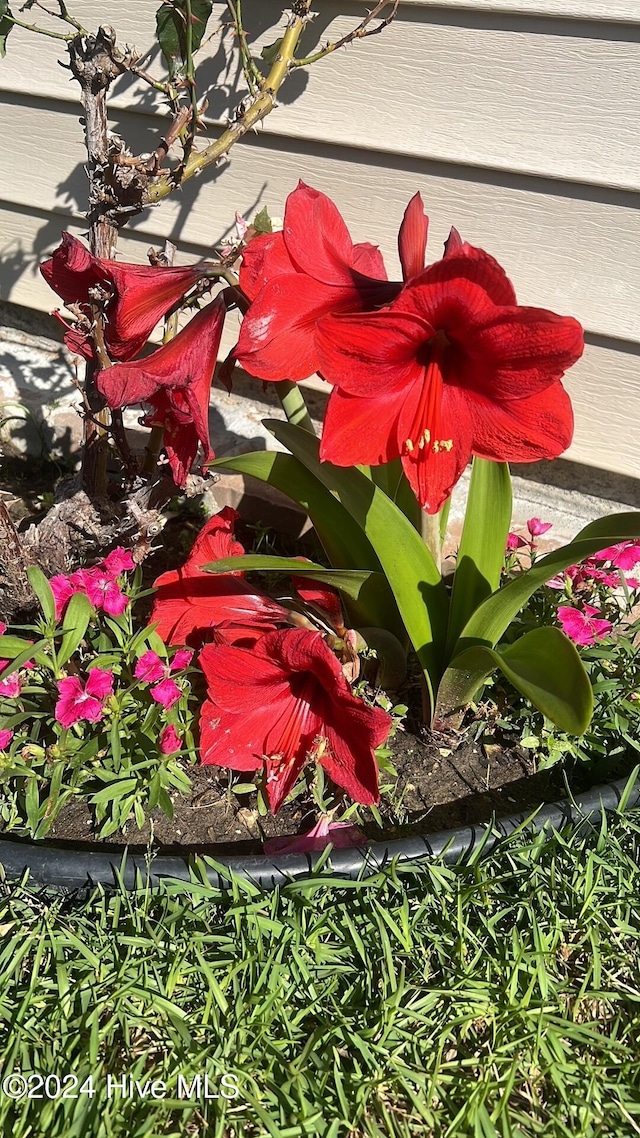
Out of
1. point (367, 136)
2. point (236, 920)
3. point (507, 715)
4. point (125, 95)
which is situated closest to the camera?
point (236, 920)

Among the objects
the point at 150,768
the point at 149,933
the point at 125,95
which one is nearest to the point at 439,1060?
the point at 149,933

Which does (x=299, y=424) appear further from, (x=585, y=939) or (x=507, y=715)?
(x=585, y=939)

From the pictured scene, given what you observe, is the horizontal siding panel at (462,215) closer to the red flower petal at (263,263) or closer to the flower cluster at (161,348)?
the flower cluster at (161,348)

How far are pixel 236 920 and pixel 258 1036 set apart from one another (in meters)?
0.19

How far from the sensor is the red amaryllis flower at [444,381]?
1123mm

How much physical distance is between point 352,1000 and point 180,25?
2085 mm

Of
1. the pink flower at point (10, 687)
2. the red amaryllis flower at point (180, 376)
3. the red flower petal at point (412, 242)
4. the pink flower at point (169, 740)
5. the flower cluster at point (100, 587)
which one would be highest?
the red flower petal at point (412, 242)

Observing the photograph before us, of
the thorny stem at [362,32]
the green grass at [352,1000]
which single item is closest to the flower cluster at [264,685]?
the green grass at [352,1000]

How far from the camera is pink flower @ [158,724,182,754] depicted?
1613 millimetres

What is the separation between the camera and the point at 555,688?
4.31ft

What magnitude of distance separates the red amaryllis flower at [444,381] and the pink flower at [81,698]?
Result: 677mm

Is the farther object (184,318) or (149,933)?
(184,318)

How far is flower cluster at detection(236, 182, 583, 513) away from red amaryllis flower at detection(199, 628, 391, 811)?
15.9 inches

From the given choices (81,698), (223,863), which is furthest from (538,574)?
(81,698)
